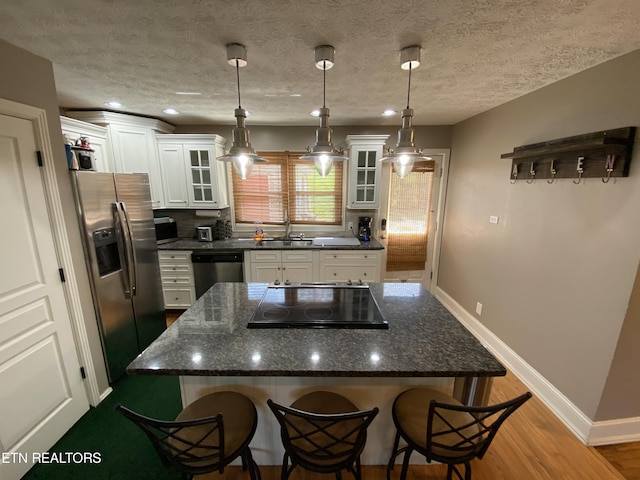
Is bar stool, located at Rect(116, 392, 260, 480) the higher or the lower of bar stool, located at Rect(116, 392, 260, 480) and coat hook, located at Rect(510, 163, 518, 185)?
the lower

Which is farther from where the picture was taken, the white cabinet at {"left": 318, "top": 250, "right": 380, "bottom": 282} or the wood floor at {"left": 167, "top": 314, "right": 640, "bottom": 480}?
the white cabinet at {"left": 318, "top": 250, "right": 380, "bottom": 282}

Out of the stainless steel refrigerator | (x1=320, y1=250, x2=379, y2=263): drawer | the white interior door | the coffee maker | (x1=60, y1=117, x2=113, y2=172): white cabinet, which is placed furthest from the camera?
the coffee maker

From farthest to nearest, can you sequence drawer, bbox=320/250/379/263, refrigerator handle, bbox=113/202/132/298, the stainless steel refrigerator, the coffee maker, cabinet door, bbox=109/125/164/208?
the coffee maker < drawer, bbox=320/250/379/263 < cabinet door, bbox=109/125/164/208 < refrigerator handle, bbox=113/202/132/298 < the stainless steel refrigerator

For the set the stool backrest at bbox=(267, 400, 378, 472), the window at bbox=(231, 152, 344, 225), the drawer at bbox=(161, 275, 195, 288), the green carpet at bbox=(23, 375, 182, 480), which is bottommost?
the green carpet at bbox=(23, 375, 182, 480)

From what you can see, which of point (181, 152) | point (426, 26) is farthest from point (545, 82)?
point (181, 152)

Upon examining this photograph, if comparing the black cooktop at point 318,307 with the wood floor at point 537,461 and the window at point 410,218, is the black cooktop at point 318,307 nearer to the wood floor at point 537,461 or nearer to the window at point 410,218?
the wood floor at point 537,461

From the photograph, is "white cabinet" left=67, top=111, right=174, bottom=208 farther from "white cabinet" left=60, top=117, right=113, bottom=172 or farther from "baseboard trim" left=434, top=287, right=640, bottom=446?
"baseboard trim" left=434, top=287, right=640, bottom=446

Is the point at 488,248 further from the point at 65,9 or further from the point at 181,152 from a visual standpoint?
the point at 181,152

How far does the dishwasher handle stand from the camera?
129 inches

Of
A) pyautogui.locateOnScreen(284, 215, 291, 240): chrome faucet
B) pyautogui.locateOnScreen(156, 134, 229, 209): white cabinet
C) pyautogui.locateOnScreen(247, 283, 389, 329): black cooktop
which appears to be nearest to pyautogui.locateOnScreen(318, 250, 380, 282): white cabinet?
pyautogui.locateOnScreen(284, 215, 291, 240): chrome faucet

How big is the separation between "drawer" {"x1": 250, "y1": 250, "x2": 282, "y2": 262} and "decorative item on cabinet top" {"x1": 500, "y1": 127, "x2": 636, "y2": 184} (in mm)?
2634

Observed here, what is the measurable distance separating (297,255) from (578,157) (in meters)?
2.72

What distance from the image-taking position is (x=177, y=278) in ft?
11.0

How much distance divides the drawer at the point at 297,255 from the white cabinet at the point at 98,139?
2.18 metres
